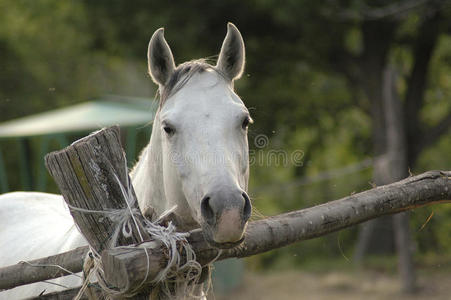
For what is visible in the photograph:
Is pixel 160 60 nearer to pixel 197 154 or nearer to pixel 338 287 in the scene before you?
pixel 197 154

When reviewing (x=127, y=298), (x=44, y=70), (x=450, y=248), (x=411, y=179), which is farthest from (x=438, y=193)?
(x=44, y=70)

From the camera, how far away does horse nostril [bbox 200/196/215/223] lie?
2.08 meters

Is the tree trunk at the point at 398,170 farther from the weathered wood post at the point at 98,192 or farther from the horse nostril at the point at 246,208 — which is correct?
the weathered wood post at the point at 98,192

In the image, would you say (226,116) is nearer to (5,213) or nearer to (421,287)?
(5,213)

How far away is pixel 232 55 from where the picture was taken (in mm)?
2824

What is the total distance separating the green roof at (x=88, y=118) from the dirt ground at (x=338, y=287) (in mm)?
3065

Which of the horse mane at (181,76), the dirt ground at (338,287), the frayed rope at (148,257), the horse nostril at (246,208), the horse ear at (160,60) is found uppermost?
the horse ear at (160,60)

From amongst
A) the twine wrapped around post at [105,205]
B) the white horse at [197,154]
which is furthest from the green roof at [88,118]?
the twine wrapped around post at [105,205]

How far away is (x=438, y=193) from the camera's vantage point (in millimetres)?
2678

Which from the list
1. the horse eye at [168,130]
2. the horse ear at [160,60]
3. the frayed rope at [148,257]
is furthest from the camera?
the horse ear at [160,60]

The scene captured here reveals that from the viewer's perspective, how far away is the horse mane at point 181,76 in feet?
8.58

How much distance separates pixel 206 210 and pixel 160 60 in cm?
91

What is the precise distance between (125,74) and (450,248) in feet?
38.9

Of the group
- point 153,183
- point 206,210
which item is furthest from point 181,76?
point 206,210
